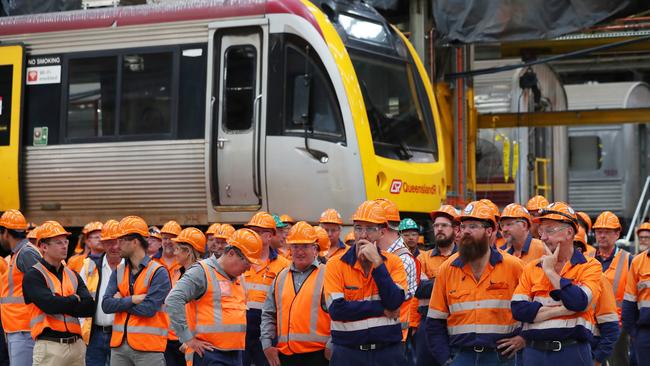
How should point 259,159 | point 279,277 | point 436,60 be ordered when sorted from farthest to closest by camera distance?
point 436,60 < point 259,159 < point 279,277

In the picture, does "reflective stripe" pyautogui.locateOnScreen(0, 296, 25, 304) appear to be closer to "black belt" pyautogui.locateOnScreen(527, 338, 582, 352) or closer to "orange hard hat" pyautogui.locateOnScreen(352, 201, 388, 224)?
"orange hard hat" pyautogui.locateOnScreen(352, 201, 388, 224)

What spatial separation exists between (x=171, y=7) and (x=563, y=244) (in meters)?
7.73

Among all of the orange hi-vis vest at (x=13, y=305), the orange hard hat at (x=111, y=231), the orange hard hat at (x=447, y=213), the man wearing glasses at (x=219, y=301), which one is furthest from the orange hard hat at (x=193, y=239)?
the orange hard hat at (x=447, y=213)

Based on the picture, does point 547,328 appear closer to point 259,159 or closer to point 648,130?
point 259,159

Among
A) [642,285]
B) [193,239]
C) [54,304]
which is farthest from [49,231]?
[642,285]

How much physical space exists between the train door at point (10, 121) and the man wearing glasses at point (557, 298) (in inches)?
346

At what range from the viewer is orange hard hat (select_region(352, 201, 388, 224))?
26.6 feet

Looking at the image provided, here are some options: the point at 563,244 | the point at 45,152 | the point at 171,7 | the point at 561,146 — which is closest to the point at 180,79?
the point at 171,7

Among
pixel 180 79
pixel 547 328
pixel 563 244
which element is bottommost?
pixel 547 328

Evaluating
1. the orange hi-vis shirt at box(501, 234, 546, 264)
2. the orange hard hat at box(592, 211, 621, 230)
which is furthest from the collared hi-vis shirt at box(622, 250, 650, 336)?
the orange hi-vis shirt at box(501, 234, 546, 264)

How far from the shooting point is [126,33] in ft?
47.1

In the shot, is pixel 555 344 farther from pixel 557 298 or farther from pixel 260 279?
pixel 260 279

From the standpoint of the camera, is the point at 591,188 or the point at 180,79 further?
the point at 591,188

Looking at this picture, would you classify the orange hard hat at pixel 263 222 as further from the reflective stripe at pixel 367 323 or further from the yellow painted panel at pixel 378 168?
the reflective stripe at pixel 367 323
